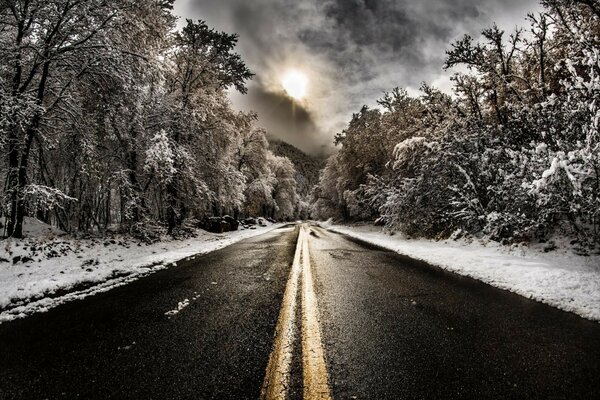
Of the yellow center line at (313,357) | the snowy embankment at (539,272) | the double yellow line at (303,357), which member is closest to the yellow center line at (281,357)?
the double yellow line at (303,357)

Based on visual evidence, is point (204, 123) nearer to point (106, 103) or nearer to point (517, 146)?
point (106, 103)

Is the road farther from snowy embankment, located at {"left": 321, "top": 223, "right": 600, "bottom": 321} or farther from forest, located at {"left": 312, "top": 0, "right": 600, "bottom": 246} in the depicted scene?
forest, located at {"left": 312, "top": 0, "right": 600, "bottom": 246}

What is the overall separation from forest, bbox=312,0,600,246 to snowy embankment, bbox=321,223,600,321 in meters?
0.74

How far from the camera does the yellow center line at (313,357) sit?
2.04 metres

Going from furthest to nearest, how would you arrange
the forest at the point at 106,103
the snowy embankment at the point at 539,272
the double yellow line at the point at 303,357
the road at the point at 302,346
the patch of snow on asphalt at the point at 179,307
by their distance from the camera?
the forest at the point at 106,103, the snowy embankment at the point at 539,272, the patch of snow on asphalt at the point at 179,307, the road at the point at 302,346, the double yellow line at the point at 303,357

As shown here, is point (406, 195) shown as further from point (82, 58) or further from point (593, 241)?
point (82, 58)

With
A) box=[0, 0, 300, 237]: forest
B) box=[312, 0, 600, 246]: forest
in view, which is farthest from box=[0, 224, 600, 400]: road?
box=[0, 0, 300, 237]: forest

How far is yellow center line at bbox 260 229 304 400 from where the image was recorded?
2.04 m

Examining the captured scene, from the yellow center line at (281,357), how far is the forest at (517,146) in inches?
218

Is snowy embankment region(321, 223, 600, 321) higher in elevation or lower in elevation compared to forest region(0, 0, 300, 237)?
lower

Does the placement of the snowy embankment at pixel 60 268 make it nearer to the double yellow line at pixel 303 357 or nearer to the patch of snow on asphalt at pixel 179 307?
the patch of snow on asphalt at pixel 179 307

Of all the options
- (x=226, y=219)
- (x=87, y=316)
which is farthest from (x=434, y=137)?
(x=226, y=219)

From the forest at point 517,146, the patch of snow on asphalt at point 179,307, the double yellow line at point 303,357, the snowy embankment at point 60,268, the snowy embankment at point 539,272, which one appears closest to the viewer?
the double yellow line at point 303,357

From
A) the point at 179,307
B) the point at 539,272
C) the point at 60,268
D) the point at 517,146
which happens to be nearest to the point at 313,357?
the point at 179,307
